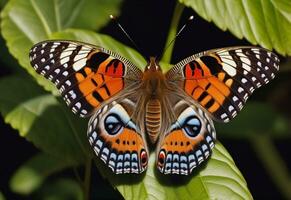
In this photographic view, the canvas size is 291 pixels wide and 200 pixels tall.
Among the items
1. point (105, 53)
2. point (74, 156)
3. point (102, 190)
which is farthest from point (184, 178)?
point (102, 190)

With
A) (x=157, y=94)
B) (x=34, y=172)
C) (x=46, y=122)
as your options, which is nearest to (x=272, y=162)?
(x=34, y=172)

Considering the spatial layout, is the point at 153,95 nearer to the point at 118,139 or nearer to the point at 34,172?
the point at 118,139

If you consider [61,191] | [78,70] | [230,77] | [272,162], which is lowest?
[272,162]

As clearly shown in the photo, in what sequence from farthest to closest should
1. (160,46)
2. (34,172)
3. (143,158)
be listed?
1. (160,46)
2. (34,172)
3. (143,158)

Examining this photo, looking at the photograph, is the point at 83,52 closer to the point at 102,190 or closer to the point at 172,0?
the point at 102,190

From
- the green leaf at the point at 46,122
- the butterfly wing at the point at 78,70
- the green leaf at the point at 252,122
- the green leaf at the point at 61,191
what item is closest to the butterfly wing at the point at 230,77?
the butterfly wing at the point at 78,70

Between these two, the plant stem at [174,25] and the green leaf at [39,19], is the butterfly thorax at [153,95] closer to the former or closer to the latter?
the plant stem at [174,25]
